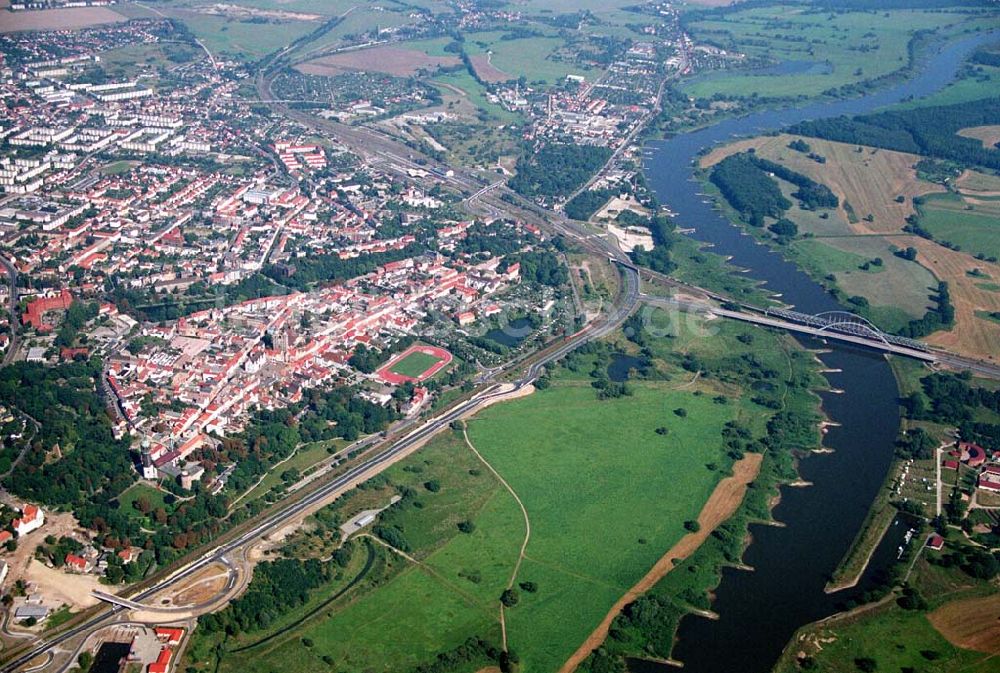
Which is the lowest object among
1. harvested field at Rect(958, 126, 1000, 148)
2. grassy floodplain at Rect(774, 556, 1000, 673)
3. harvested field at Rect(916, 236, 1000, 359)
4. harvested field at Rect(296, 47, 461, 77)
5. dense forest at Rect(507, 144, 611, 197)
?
dense forest at Rect(507, 144, 611, 197)

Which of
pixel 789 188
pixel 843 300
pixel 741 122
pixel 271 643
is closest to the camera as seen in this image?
pixel 271 643

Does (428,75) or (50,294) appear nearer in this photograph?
(50,294)

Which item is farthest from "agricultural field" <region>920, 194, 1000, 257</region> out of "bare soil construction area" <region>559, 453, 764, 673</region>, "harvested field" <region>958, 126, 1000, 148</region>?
"bare soil construction area" <region>559, 453, 764, 673</region>

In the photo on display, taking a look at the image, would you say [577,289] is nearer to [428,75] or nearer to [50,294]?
[50,294]

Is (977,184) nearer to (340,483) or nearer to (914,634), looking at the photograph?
(914,634)

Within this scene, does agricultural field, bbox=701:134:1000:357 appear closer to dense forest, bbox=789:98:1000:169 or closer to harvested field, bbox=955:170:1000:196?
harvested field, bbox=955:170:1000:196

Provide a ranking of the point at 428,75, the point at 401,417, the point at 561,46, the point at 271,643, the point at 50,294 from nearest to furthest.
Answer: the point at 271,643 → the point at 401,417 → the point at 50,294 → the point at 428,75 → the point at 561,46

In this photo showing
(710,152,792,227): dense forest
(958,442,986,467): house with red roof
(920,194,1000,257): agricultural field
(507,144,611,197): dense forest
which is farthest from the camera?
(507,144,611,197): dense forest

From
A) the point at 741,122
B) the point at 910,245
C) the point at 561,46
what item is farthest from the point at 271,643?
the point at 561,46
